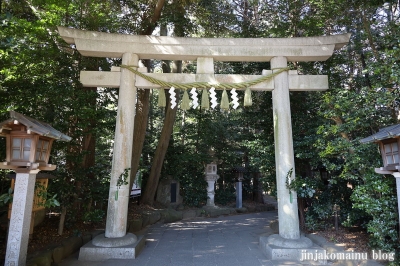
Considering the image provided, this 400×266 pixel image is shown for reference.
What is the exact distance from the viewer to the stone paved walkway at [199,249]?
16.3ft

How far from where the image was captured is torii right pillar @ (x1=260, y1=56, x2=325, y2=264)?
5.06 metres

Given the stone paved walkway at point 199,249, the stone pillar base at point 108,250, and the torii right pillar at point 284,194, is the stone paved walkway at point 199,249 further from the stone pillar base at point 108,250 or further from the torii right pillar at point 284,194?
the torii right pillar at point 284,194

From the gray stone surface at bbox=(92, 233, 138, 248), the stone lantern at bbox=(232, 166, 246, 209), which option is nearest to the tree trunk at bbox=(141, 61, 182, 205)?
the stone lantern at bbox=(232, 166, 246, 209)

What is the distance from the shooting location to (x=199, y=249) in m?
5.95

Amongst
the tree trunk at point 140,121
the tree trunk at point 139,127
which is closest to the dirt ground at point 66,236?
the tree trunk at point 139,127

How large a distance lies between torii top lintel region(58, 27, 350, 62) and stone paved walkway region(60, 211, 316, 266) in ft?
14.9

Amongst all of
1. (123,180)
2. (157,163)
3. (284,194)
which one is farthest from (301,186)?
(157,163)

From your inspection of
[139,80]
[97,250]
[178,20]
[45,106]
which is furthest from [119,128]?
[178,20]

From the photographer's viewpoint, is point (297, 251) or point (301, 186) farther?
point (301, 186)

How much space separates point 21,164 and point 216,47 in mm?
4624

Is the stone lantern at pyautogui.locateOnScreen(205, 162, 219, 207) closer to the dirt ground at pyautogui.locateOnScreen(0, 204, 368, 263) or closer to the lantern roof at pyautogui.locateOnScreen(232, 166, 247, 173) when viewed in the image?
the lantern roof at pyautogui.locateOnScreen(232, 166, 247, 173)

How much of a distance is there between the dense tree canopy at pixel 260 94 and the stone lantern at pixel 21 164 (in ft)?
4.04

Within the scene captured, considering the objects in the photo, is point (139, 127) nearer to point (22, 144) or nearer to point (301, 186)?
point (22, 144)

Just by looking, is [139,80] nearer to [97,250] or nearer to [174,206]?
[97,250]
